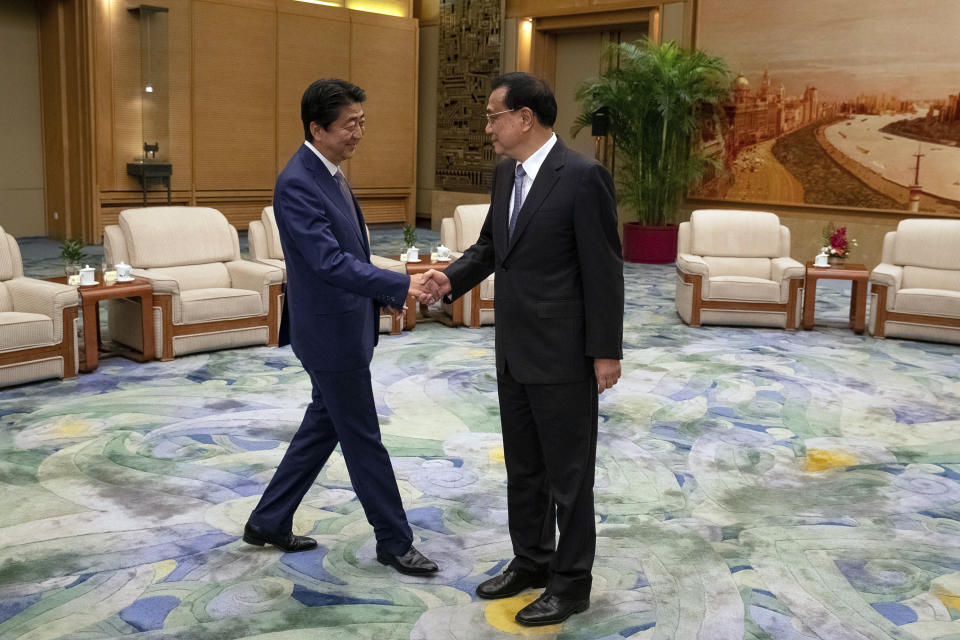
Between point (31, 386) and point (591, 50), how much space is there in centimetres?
1041

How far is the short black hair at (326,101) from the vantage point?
3209 millimetres

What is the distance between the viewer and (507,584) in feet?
11.1

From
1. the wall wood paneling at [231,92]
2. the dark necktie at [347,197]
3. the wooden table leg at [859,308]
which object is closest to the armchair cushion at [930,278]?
the wooden table leg at [859,308]

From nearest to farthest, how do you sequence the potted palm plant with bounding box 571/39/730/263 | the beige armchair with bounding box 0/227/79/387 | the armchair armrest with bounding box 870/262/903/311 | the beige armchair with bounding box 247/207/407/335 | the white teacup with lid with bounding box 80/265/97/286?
Result: the beige armchair with bounding box 0/227/79/387 < the white teacup with lid with bounding box 80/265/97/286 < the beige armchair with bounding box 247/207/407/335 < the armchair armrest with bounding box 870/262/903/311 < the potted palm plant with bounding box 571/39/730/263

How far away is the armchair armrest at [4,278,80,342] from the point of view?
6.23m

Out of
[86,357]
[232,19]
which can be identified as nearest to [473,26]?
[232,19]

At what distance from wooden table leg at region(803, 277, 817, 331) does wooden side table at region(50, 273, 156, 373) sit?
5394 millimetres

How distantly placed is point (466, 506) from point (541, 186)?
1.73 meters

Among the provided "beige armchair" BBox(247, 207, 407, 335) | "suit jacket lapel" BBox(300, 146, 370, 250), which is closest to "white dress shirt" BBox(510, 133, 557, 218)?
"suit jacket lapel" BBox(300, 146, 370, 250)

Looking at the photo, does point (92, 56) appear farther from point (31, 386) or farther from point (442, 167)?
point (31, 386)

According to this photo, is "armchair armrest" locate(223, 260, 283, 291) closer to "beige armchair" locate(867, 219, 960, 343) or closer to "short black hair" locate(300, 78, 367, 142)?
"short black hair" locate(300, 78, 367, 142)

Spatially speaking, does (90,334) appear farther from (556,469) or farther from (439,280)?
(556,469)

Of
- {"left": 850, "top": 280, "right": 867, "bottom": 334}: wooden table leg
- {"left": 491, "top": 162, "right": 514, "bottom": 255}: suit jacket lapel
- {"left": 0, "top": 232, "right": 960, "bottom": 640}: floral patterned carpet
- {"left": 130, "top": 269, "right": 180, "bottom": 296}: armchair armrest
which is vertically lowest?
{"left": 0, "top": 232, "right": 960, "bottom": 640}: floral patterned carpet

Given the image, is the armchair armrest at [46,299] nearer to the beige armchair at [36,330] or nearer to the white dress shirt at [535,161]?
the beige armchair at [36,330]
